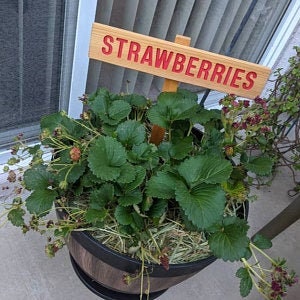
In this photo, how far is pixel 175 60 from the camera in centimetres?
70

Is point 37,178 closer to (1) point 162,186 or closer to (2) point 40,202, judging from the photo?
(2) point 40,202

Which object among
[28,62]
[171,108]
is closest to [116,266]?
[171,108]

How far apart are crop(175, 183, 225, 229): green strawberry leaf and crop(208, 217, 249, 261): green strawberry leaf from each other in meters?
0.06

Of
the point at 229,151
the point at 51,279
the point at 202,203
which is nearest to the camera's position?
the point at 202,203

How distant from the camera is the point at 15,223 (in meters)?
0.73

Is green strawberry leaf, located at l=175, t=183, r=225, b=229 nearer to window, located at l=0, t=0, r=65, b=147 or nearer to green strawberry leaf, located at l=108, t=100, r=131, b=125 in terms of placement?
green strawberry leaf, located at l=108, t=100, r=131, b=125

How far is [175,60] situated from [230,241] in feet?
1.17

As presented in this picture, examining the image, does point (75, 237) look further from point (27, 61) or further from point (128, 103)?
point (27, 61)

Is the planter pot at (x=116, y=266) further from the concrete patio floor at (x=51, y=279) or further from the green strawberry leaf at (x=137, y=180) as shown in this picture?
the concrete patio floor at (x=51, y=279)

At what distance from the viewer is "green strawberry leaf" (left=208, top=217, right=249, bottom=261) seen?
65 centimetres

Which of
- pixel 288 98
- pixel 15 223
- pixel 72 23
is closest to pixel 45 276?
pixel 15 223

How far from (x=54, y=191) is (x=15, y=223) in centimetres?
10

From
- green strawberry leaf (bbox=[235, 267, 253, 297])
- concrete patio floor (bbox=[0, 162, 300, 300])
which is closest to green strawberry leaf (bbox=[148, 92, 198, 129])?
green strawberry leaf (bbox=[235, 267, 253, 297])

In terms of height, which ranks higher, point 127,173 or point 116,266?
point 127,173
